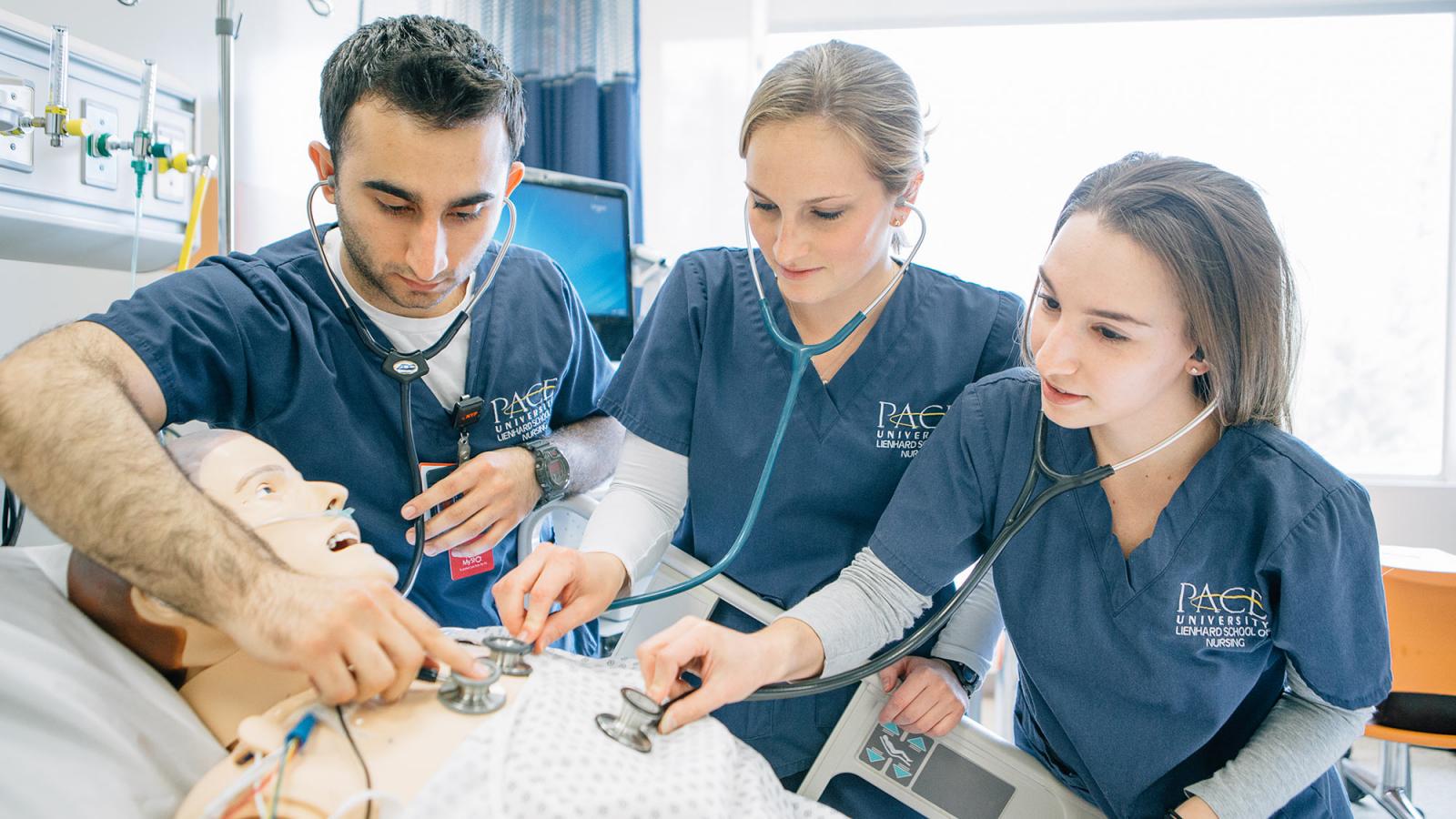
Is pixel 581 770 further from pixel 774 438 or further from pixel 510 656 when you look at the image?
pixel 774 438

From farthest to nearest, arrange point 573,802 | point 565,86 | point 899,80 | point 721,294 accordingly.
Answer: point 565,86 → point 721,294 → point 899,80 → point 573,802

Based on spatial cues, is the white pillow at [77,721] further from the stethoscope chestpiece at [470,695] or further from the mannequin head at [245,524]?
the stethoscope chestpiece at [470,695]

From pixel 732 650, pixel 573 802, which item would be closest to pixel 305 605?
pixel 573 802

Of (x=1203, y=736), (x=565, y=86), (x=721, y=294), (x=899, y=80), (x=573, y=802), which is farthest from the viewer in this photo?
(x=565, y=86)

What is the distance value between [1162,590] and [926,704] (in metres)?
0.30

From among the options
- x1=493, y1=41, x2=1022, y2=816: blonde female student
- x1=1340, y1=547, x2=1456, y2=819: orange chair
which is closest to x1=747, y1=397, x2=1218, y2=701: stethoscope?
x1=493, y1=41, x2=1022, y2=816: blonde female student

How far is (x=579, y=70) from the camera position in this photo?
3.22 meters

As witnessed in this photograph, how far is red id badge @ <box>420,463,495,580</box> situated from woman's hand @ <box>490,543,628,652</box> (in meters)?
0.24

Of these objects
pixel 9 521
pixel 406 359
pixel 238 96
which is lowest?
pixel 9 521

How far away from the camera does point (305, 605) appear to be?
2.42 ft

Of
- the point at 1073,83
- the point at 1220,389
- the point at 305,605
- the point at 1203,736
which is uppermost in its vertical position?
the point at 1073,83

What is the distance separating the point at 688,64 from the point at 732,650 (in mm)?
2812

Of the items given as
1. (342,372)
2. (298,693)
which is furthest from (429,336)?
(298,693)

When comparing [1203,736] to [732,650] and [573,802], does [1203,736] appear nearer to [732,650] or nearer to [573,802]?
[732,650]
